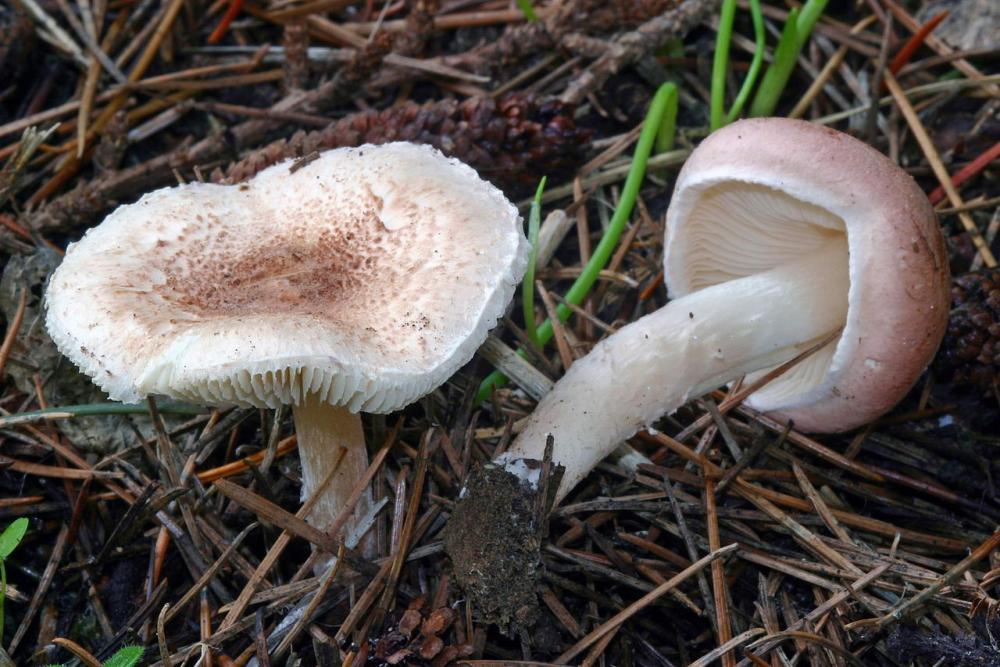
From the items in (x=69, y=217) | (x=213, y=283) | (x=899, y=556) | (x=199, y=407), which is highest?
(x=213, y=283)

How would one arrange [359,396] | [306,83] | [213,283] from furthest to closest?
1. [306,83]
2. [213,283]
3. [359,396]

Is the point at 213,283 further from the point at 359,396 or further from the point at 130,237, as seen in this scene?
the point at 359,396

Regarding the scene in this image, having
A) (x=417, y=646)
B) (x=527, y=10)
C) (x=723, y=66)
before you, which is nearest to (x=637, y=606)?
(x=417, y=646)

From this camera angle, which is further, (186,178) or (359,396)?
(186,178)

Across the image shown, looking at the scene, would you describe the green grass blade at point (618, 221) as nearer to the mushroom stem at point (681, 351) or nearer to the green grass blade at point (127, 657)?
the mushroom stem at point (681, 351)

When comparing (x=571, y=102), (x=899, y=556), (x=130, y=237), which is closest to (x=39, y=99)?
(x=130, y=237)

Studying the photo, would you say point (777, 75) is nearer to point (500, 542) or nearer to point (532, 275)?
point (532, 275)

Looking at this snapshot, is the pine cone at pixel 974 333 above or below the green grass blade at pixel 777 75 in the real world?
below

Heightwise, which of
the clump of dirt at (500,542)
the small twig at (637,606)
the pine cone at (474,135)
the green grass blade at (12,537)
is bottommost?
the small twig at (637,606)

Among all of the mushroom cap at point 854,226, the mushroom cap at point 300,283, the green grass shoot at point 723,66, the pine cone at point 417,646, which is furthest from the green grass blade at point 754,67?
the pine cone at point 417,646
